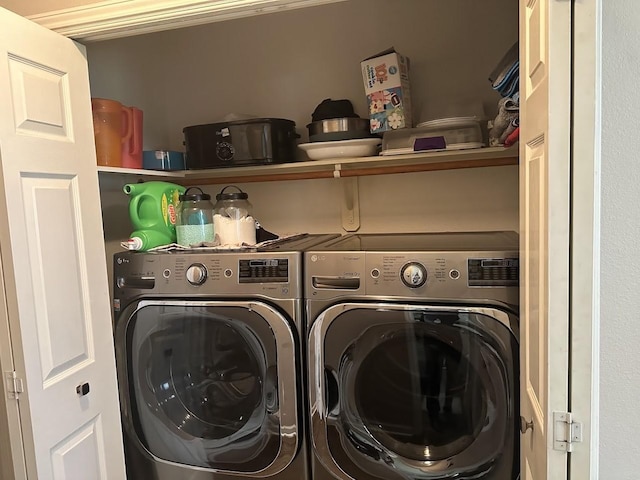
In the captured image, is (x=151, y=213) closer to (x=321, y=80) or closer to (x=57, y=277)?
(x=57, y=277)

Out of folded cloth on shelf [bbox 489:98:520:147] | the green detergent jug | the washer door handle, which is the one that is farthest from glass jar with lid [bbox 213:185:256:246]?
folded cloth on shelf [bbox 489:98:520:147]

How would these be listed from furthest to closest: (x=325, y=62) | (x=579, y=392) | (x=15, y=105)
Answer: (x=325, y=62) → (x=15, y=105) → (x=579, y=392)

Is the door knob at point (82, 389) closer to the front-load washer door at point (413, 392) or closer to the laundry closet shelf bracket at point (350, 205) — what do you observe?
the front-load washer door at point (413, 392)

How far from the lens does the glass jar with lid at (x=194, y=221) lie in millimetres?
1961

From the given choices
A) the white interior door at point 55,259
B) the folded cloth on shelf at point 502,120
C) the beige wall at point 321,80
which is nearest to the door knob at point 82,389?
the white interior door at point 55,259

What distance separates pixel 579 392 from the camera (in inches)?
32.9

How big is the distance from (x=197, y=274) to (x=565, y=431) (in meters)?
1.23

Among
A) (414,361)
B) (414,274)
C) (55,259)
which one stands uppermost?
(55,259)

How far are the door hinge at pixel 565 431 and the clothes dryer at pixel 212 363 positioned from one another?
92cm

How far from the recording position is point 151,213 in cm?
197

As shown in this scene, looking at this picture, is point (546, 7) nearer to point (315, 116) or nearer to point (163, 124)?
point (315, 116)

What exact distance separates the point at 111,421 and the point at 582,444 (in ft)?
4.75

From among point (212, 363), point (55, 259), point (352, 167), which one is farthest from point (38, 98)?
point (352, 167)

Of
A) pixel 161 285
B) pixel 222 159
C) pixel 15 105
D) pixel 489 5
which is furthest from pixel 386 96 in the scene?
pixel 15 105
